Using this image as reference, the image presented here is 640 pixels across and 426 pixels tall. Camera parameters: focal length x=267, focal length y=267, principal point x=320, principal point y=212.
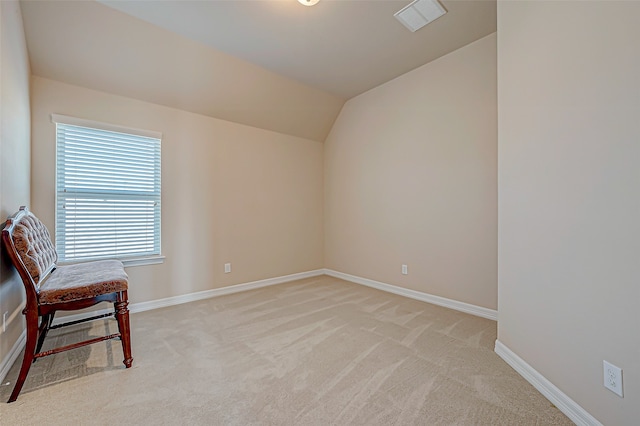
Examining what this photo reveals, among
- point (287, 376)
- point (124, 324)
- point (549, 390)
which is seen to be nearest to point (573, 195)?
point (549, 390)

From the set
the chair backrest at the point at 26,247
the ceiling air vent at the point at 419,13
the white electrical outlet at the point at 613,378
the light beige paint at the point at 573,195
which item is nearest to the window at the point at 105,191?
the chair backrest at the point at 26,247

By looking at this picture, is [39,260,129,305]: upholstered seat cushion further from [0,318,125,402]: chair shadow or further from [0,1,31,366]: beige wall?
[0,318,125,402]: chair shadow

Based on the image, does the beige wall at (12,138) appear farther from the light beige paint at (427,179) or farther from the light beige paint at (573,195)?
the light beige paint at (427,179)

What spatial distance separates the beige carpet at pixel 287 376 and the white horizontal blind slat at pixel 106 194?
80cm

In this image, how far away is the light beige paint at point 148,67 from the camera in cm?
225

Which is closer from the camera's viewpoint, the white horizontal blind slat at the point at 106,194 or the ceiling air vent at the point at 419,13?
the ceiling air vent at the point at 419,13

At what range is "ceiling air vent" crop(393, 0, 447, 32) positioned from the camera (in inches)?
89.1

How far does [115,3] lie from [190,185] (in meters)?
1.81

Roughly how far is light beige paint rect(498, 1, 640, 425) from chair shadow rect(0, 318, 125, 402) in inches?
110

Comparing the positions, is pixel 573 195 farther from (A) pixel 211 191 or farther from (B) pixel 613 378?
(A) pixel 211 191

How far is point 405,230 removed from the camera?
11.6 feet

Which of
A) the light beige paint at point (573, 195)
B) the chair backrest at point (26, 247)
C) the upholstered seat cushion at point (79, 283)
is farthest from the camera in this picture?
the upholstered seat cushion at point (79, 283)

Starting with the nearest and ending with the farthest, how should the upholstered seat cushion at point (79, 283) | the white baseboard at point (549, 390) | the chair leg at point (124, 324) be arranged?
the white baseboard at point (549, 390) → the upholstered seat cushion at point (79, 283) → the chair leg at point (124, 324)

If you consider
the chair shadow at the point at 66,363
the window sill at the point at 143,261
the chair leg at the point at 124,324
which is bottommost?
the chair shadow at the point at 66,363
